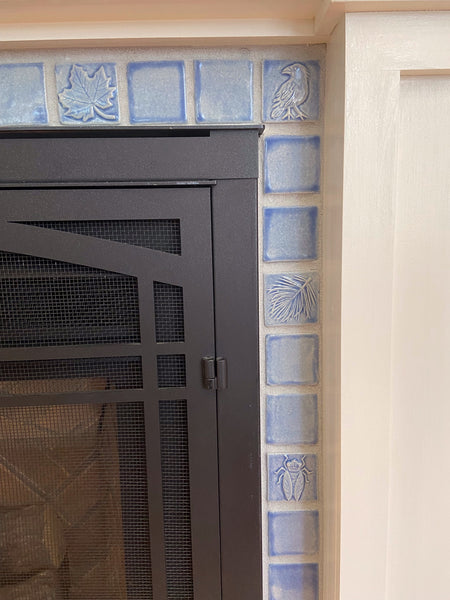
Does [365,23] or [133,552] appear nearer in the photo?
[365,23]

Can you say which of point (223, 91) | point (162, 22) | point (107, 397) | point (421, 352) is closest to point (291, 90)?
point (223, 91)

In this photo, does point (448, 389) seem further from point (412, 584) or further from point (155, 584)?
point (155, 584)

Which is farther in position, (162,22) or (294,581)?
(294,581)

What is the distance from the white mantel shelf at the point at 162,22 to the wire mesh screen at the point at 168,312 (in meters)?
0.35

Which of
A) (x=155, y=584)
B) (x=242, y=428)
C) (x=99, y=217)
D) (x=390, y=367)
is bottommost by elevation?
(x=155, y=584)

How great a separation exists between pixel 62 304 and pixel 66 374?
106 millimetres

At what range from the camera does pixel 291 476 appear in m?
0.78

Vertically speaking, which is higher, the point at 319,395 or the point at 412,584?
the point at 319,395

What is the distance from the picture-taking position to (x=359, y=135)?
0.64m

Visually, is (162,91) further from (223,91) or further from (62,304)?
(62,304)

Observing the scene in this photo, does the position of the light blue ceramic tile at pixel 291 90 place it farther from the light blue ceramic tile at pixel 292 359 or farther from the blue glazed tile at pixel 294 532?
the blue glazed tile at pixel 294 532

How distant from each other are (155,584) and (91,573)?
105 millimetres

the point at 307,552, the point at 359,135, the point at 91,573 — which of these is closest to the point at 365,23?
the point at 359,135

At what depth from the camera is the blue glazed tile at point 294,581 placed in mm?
800
